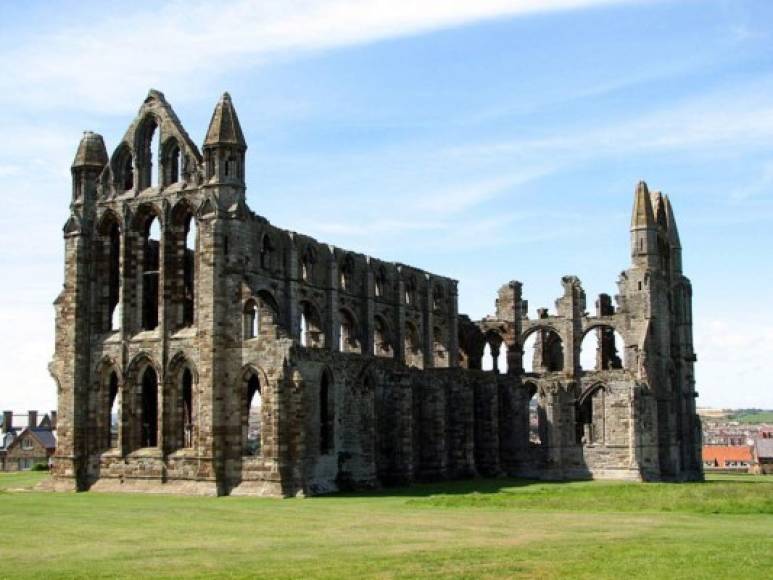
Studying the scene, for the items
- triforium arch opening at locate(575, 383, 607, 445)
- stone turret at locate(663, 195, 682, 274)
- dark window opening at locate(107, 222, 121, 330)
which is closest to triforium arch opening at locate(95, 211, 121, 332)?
dark window opening at locate(107, 222, 121, 330)

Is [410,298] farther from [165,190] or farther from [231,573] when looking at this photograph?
[231,573]

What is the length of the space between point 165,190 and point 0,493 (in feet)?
41.8

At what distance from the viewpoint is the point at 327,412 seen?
43.1 meters

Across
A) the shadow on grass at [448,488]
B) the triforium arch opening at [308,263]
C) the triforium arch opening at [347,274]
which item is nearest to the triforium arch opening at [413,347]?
the triforium arch opening at [347,274]

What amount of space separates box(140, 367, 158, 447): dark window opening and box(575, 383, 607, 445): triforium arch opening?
2267 centimetres

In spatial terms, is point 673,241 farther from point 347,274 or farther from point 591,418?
point 347,274

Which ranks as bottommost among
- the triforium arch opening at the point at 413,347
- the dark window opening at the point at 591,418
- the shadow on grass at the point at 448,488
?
the shadow on grass at the point at 448,488

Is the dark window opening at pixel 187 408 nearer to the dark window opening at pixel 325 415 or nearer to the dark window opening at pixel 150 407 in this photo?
the dark window opening at pixel 150 407

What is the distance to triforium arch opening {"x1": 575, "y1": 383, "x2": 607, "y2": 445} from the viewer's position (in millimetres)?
57812

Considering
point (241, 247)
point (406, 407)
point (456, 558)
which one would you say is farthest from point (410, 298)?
point (456, 558)

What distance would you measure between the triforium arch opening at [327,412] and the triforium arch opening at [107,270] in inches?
355

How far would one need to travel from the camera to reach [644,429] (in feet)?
183

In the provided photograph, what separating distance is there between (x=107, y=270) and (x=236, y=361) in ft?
25.0

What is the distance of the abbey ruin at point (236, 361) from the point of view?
4159 cm
